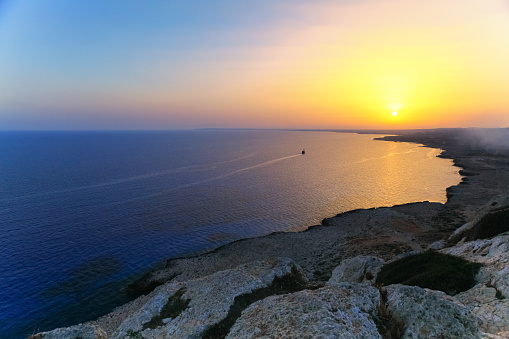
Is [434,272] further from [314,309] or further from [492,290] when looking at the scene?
[314,309]

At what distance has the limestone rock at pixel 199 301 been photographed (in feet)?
57.2

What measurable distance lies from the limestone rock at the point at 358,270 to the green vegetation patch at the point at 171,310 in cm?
1614

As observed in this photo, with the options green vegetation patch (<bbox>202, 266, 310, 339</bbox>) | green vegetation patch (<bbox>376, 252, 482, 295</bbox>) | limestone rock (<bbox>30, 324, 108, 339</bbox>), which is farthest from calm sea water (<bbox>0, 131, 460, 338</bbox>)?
green vegetation patch (<bbox>376, 252, 482, 295</bbox>)

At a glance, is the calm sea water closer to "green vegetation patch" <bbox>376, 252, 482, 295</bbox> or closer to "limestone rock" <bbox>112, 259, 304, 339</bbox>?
"limestone rock" <bbox>112, 259, 304, 339</bbox>

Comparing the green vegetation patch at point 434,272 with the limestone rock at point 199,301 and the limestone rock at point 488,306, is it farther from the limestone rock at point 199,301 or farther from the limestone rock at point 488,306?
the limestone rock at point 199,301

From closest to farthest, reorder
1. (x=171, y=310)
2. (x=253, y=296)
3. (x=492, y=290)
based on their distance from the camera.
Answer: (x=492, y=290) < (x=253, y=296) < (x=171, y=310)

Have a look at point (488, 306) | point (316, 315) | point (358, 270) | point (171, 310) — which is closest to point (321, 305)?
point (316, 315)

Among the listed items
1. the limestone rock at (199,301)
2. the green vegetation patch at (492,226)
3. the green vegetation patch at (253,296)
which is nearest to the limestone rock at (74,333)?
the limestone rock at (199,301)

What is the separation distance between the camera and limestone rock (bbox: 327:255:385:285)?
89.0ft

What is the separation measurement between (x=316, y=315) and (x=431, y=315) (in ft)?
19.2

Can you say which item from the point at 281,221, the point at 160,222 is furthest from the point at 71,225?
the point at 281,221

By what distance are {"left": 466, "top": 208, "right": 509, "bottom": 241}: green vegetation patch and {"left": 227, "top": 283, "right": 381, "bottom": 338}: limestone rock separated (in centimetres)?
1904

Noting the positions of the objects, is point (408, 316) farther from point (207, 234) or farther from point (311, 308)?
point (207, 234)

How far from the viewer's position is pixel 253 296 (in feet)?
62.1
